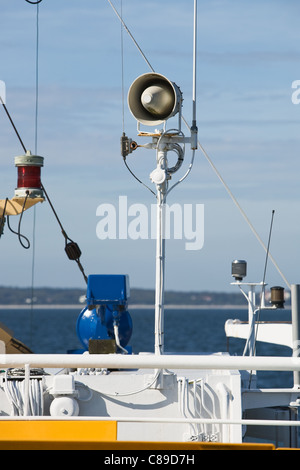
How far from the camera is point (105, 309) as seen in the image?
10789mm

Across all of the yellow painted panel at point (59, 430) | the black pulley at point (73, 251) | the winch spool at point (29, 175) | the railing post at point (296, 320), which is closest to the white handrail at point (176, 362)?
the yellow painted panel at point (59, 430)

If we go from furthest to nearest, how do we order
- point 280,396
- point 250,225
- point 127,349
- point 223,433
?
point 250,225 < point 127,349 < point 280,396 < point 223,433

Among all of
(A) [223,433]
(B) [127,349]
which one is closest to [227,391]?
(A) [223,433]

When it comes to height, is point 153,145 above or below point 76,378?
above

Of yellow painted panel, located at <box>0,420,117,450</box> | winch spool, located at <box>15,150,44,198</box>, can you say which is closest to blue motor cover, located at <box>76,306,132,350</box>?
winch spool, located at <box>15,150,44,198</box>

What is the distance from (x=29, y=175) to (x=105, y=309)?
7.07 feet

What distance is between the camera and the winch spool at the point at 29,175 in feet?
36.2

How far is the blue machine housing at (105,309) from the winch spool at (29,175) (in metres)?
1.59

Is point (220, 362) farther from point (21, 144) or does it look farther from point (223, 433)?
point (21, 144)

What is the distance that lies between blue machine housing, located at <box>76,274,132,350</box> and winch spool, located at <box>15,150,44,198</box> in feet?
5.23

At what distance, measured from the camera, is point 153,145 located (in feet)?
29.5

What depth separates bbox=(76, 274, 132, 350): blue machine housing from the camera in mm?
10625

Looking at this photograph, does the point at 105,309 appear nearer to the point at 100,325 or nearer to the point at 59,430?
the point at 100,325
